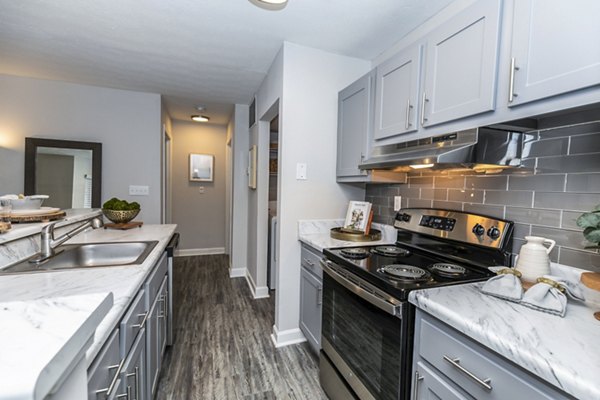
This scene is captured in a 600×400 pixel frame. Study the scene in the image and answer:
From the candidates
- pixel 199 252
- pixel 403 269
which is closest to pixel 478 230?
pixel 403 269

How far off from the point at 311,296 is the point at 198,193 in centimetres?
351

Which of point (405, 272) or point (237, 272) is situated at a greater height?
point (405, 272)

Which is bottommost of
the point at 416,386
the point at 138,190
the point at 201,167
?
the point at 416,386

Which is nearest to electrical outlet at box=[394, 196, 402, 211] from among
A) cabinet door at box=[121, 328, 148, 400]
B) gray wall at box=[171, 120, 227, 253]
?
cabinet door at box=[121, 328, 148, 400]

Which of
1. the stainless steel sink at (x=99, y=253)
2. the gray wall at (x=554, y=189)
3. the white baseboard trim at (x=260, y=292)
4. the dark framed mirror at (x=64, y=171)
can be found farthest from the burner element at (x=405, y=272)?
the dark framed mirror at (x=64, y=171)

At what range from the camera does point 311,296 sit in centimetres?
202

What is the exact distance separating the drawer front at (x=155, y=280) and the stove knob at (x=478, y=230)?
66.3 inches

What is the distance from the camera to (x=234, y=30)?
1.97 meters

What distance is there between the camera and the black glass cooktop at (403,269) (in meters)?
1.17

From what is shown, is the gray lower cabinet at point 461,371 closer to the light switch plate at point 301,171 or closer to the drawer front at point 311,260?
the drawer front at point 311,260

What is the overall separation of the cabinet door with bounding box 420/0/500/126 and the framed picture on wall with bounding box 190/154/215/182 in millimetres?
4050

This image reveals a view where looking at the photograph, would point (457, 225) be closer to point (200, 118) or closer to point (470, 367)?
point (470, 367)

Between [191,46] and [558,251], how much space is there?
103 inches

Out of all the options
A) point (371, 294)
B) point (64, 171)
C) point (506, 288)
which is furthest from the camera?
point (64, 171)
